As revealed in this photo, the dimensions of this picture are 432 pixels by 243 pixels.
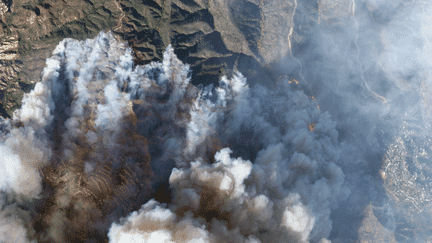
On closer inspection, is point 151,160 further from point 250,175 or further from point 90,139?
point 250,175

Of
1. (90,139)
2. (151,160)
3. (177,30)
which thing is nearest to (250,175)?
(151,160)

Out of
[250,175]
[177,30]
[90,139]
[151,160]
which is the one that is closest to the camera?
[90,139]

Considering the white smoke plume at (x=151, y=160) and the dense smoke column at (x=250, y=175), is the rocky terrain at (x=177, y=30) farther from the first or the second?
the dense smoke column at (x=250, y=175)

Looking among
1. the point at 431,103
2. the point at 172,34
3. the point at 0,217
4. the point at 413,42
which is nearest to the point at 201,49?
the point at 172,34

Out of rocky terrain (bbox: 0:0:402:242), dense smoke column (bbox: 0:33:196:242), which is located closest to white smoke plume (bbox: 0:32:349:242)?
A: dense smoke column (bbox: 0:33:196:242)

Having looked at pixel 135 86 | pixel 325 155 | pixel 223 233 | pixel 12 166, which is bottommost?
pixel 325 155

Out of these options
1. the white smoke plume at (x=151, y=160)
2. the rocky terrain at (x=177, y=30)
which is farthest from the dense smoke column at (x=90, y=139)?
the rocky terrain at (x=177, y=30)

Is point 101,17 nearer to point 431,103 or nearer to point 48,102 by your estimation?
point 48,102

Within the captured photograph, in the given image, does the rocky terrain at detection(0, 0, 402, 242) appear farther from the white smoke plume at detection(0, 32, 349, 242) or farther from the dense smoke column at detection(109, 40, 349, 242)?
the dense smoke column at detection(109, 40, 349, 242)
